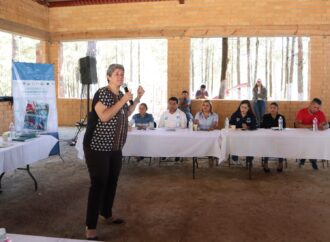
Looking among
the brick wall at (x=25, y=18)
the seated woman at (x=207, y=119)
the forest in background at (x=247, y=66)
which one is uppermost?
the brick wall at (x=25, y=18)

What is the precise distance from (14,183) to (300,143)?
3.95 m

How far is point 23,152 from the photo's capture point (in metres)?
3.99

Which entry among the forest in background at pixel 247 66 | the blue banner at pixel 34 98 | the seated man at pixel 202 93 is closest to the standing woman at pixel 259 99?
the forest in background at pixel 247 66

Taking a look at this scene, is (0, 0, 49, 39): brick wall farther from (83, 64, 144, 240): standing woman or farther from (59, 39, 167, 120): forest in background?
→ (83, 64, 144, 240): standing woman

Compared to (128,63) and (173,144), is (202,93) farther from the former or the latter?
(173,144)

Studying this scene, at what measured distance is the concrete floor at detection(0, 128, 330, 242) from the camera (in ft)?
10.3

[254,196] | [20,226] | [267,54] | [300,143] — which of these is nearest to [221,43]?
[267,54]

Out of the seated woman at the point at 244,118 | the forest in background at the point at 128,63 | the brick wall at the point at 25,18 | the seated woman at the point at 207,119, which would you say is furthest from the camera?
the forest in background at the point at 128,63

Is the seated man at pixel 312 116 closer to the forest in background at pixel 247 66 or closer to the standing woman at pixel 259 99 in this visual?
the standing woman at pixel 259 99

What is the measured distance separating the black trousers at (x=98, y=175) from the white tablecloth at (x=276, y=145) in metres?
2.04

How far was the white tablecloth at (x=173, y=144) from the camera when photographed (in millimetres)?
4680

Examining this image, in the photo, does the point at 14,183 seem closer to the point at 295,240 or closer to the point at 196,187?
the point at 196,187

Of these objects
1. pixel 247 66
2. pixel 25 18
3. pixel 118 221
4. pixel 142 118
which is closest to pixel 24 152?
pixel 118 221

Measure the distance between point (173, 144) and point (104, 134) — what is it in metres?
2.08
